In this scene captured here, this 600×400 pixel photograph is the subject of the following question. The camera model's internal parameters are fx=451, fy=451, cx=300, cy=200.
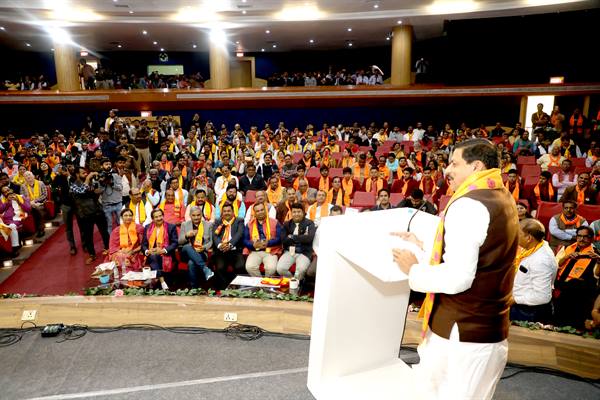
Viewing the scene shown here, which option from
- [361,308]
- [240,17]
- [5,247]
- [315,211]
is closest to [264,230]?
[315,211]

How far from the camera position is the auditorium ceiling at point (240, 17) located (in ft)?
40.5

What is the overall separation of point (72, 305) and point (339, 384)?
109 inches

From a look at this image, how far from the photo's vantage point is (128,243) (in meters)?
5.01

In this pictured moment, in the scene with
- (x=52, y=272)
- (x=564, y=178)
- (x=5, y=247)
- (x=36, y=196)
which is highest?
(x=564, y=178)

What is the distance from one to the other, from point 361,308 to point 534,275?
2203 millimetres

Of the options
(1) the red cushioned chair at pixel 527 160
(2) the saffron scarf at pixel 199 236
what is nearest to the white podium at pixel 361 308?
(2) the saffron scarf at pixel 199 236

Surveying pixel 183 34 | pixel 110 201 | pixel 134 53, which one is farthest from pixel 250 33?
pixel 110 201

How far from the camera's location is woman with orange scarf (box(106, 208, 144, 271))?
16.1 ft

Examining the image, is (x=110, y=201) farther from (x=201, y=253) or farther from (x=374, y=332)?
(x=374, y=332)

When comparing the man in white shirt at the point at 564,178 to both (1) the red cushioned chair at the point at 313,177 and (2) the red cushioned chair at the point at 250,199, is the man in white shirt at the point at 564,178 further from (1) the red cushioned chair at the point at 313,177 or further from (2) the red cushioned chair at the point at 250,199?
(2) the red cushioned chair at the point at 250,199

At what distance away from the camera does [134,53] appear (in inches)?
805

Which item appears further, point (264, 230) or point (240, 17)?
Answer: point (240, 17)

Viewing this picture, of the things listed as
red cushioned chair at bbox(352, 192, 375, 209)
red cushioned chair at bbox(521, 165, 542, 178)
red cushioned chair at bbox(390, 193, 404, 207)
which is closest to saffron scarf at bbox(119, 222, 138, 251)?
red cushioned chair at bbox(352, 192, 375, 209)

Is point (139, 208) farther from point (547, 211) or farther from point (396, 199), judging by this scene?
point (547, 211)
